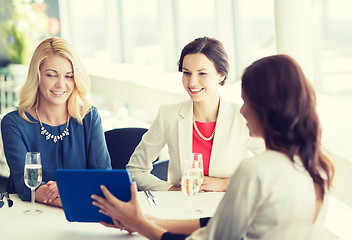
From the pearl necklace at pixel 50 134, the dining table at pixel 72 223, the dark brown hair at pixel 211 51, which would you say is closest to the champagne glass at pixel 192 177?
the dining table at pixel 72 223

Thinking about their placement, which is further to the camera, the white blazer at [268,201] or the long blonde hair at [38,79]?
the long blonde hair at [38,79]

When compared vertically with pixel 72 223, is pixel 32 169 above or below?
above

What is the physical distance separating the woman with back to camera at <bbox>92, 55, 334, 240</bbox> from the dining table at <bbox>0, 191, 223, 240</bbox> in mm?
552

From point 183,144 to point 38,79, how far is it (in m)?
0.82

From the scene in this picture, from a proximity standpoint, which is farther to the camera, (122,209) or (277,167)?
(122,209)

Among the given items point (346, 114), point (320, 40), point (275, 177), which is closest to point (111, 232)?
point (275, 177)

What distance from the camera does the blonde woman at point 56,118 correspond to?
262 cm

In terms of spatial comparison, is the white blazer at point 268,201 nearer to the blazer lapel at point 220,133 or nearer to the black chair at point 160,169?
the blazer lapel at point 220,133

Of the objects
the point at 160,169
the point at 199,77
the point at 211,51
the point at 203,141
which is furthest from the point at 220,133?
the point at 160,169

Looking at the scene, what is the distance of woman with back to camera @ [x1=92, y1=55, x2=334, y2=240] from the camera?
1.39 metres

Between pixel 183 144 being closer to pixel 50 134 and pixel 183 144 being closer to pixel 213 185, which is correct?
pixel 213 185

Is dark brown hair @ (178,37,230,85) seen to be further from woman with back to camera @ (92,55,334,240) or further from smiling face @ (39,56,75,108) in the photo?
woman with back to camera @ (92,55,334,240)

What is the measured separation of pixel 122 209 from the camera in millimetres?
1752

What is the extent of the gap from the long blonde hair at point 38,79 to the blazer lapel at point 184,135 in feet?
1.74
